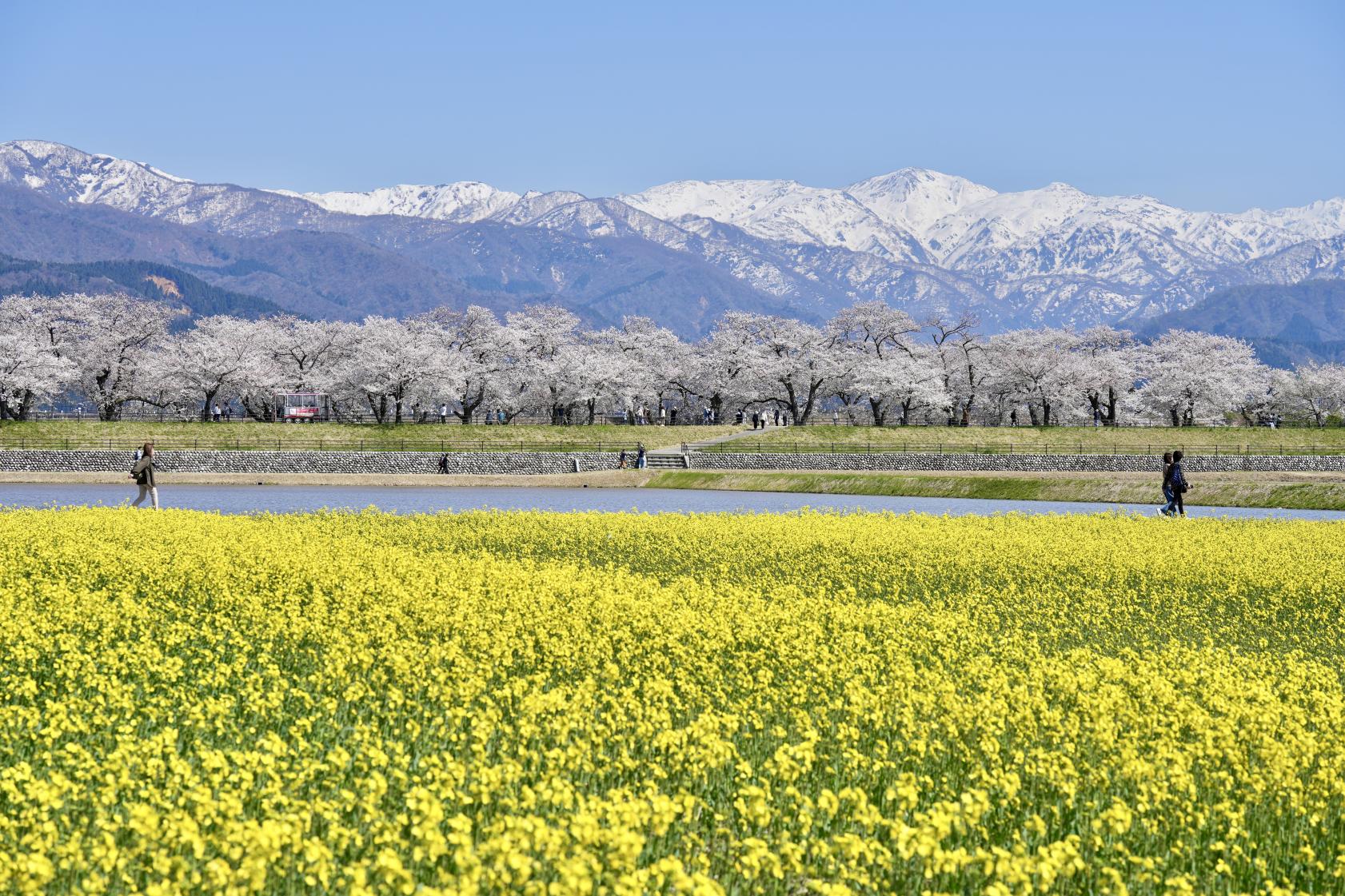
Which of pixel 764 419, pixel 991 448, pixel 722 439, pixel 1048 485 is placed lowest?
pixel 1048 485

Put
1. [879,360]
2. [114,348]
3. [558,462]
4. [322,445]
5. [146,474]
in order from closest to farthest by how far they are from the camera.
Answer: [146,474], [558,462], [322,445], [114,348], [879,360]

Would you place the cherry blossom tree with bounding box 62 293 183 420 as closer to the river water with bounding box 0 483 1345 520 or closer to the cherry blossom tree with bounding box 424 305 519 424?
the cherry blossom tree with bounding box 424 305 519 424

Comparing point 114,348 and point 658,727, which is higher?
point 114,348

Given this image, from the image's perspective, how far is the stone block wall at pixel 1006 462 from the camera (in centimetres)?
6831

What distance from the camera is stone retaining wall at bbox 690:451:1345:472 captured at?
224 feet

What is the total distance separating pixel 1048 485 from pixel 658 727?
158ft

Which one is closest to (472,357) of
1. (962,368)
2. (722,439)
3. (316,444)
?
(722,439)

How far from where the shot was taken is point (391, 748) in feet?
32.8

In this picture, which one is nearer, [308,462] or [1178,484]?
[1178,484]

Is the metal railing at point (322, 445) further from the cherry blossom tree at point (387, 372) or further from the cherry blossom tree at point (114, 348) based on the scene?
the cherry blossom tree at point (114, 348)

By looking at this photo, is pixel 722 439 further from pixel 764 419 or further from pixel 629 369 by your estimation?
pixel 629 369

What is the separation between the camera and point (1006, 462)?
7150cm

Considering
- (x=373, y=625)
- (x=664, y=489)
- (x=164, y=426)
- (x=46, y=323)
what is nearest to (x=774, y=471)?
(x=664, y=489)

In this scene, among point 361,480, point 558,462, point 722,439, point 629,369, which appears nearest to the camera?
point 361,480
